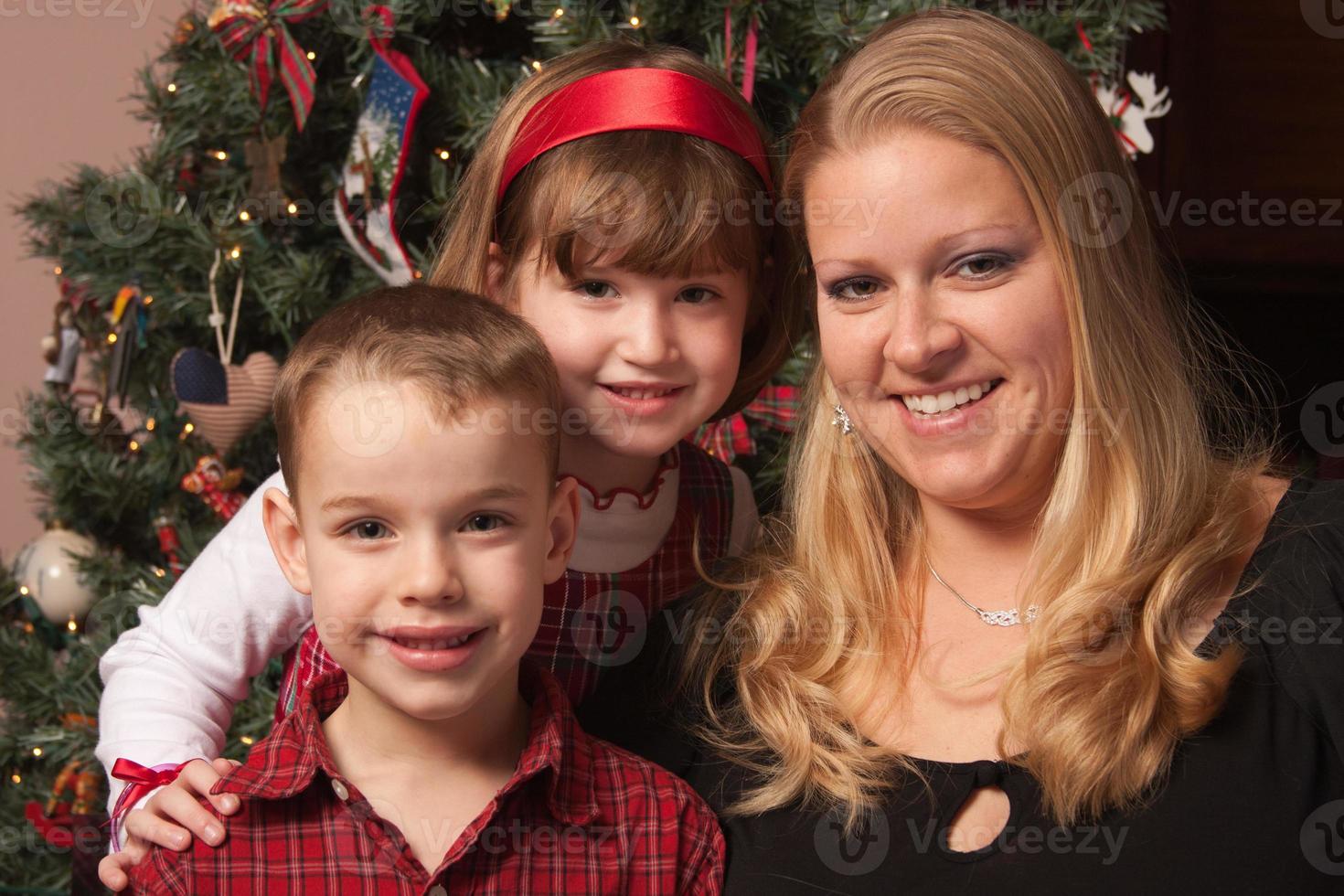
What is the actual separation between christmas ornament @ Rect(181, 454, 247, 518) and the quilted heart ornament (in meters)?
0.05

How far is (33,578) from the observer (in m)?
2.51

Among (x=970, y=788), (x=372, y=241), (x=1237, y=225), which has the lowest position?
(x=970, y=788)

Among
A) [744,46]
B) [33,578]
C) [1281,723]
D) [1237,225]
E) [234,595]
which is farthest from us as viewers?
[1237,225]

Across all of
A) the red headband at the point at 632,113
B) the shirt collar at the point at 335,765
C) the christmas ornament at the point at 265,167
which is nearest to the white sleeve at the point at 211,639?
the shirt collar at the point at 335,765

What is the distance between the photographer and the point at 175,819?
130cm

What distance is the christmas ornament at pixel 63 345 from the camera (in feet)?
8.26

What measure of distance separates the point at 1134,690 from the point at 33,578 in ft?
6.65

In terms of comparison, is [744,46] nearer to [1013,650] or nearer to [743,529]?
[743,529]

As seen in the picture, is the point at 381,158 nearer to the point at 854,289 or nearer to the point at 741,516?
the point at 741,516

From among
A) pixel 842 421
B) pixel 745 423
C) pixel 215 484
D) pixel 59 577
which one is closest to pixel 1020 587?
pixel 842 421

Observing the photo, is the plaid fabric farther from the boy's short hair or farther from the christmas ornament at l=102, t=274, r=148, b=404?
the christmas ornament at l=102, t=274, r=148, b=404

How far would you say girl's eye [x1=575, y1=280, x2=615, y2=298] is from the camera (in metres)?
1.66

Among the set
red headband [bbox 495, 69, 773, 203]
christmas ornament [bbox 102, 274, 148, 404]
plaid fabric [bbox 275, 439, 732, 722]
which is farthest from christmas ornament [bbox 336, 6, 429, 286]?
plaid fabric [bbox 275, 439, 732, 722]

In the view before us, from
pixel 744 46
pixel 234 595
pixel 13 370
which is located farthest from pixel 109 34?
pixel 234 595
